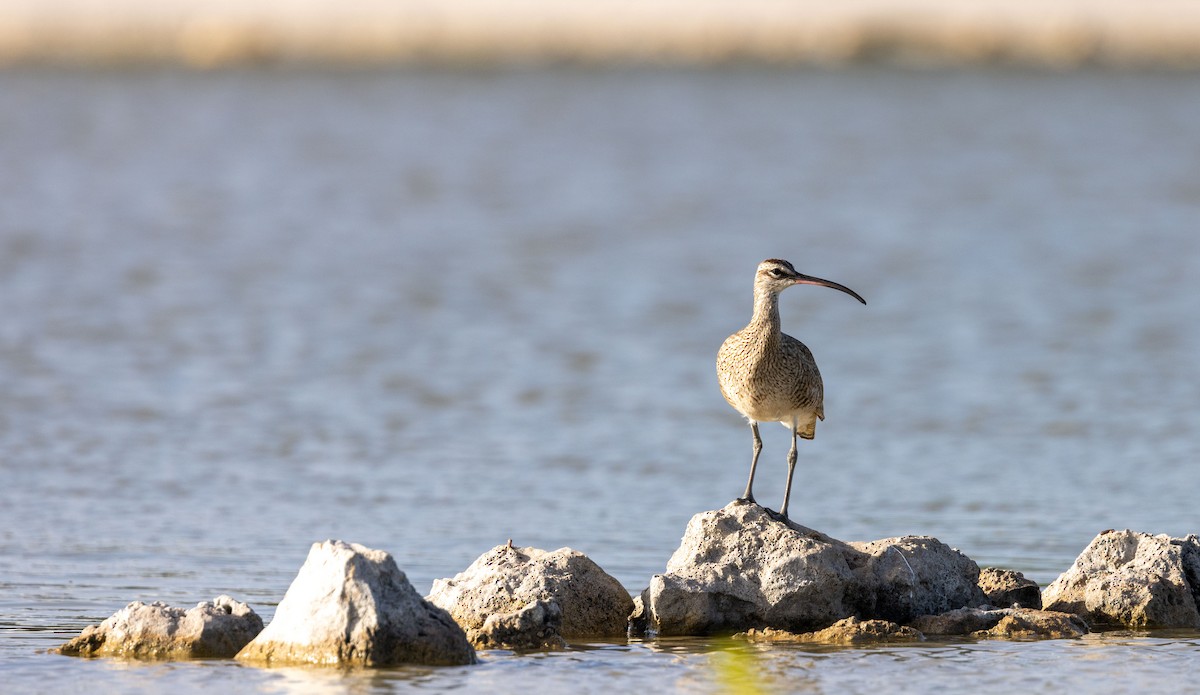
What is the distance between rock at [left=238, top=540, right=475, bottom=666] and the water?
0.14 m

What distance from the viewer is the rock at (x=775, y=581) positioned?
877cm

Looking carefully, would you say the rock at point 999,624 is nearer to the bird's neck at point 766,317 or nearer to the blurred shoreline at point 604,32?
the bird's neck at point 766,317

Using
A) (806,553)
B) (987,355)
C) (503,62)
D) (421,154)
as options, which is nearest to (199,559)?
(806,553)

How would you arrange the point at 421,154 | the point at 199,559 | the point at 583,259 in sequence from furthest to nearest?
the point at 421,154 → the point at 583,259 → the point at 199,559

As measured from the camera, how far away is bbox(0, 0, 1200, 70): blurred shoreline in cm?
5619

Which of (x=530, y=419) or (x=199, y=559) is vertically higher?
(x=530, y=419)

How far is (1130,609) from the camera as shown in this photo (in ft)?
29.5

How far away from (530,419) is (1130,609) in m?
6.98

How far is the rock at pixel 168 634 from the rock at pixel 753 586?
6.14 feet

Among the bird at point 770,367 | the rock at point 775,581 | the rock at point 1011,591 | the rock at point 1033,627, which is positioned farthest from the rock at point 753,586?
the rock at point 1011,591

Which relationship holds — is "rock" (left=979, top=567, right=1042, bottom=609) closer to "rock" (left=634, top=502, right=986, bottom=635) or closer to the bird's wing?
"rock" (left=634, top=502, right=986, bottom=635)

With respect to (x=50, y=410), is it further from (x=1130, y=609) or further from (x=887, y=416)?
(x=1130, y=609)

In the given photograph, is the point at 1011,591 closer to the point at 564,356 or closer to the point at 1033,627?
the point at 1033,627

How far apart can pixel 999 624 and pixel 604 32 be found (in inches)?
2066
